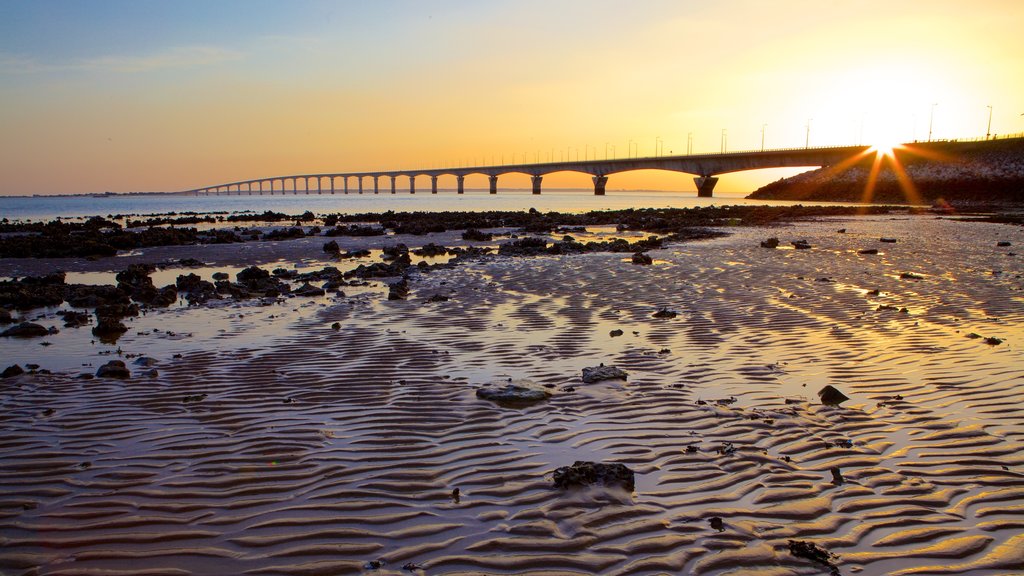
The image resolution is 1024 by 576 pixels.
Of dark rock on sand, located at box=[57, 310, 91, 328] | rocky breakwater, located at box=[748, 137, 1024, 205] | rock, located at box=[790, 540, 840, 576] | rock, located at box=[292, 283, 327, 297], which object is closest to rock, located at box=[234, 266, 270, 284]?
rock, located at box=[292, 283, 327, 297]

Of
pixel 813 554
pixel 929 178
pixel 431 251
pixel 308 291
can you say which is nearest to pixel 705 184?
pixel 929 178

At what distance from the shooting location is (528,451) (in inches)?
206

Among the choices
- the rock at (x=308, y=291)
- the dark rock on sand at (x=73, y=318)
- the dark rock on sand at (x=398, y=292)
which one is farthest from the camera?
the rock at (x=308, y=291)

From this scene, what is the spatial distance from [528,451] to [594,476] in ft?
2.72

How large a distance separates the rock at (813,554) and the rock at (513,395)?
308cm

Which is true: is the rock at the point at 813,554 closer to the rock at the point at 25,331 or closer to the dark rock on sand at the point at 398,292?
the dark rock on sand at the point at 398,292

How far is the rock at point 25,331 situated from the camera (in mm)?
9586

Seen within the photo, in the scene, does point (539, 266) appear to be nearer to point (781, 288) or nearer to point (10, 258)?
point (781, 288)

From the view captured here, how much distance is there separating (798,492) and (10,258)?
25951 mm

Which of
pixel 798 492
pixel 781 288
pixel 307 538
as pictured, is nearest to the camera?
pixel 307 538

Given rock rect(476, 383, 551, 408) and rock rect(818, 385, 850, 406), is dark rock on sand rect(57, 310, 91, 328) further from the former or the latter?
rock rect(818, 385, 850, 406)

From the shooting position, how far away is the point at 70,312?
1102cm

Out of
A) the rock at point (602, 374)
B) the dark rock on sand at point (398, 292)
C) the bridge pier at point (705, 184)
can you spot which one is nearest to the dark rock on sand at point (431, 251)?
the dark rock on sand at point (398, 292)

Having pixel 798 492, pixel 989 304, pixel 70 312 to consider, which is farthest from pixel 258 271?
pixel 989 304
